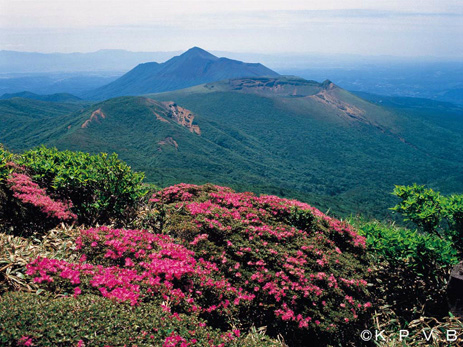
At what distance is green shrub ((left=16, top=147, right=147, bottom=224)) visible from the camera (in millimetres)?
6914

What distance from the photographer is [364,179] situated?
119125 mm

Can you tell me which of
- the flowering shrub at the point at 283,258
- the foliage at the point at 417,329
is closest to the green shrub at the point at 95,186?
the flowering shrub at the point at 283,258

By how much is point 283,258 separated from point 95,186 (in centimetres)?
444

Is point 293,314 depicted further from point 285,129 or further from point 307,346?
point 285,129

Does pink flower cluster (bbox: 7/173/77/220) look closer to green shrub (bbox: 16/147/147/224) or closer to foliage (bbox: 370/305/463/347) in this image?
green shrub (bbox: 16/147/147/224)

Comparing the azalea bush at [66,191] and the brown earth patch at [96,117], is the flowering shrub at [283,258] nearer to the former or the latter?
the azalea bush at [66,191]

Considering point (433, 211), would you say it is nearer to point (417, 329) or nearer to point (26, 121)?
point (417, 329)

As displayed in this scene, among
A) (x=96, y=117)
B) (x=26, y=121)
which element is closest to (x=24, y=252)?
(x=96, y=117)

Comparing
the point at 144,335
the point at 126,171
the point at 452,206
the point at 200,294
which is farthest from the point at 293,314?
the point at 126,171

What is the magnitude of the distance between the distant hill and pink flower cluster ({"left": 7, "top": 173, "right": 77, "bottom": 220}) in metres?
59.2

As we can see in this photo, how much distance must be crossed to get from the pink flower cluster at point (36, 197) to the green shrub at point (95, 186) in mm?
337

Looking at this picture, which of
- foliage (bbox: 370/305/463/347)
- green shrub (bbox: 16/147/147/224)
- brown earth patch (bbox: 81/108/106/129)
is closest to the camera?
foliage (bbox: 370/305/463/347)

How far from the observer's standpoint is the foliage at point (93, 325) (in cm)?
318

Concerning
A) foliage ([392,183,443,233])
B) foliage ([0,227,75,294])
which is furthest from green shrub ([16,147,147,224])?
foliage ([392,183,443,233])
